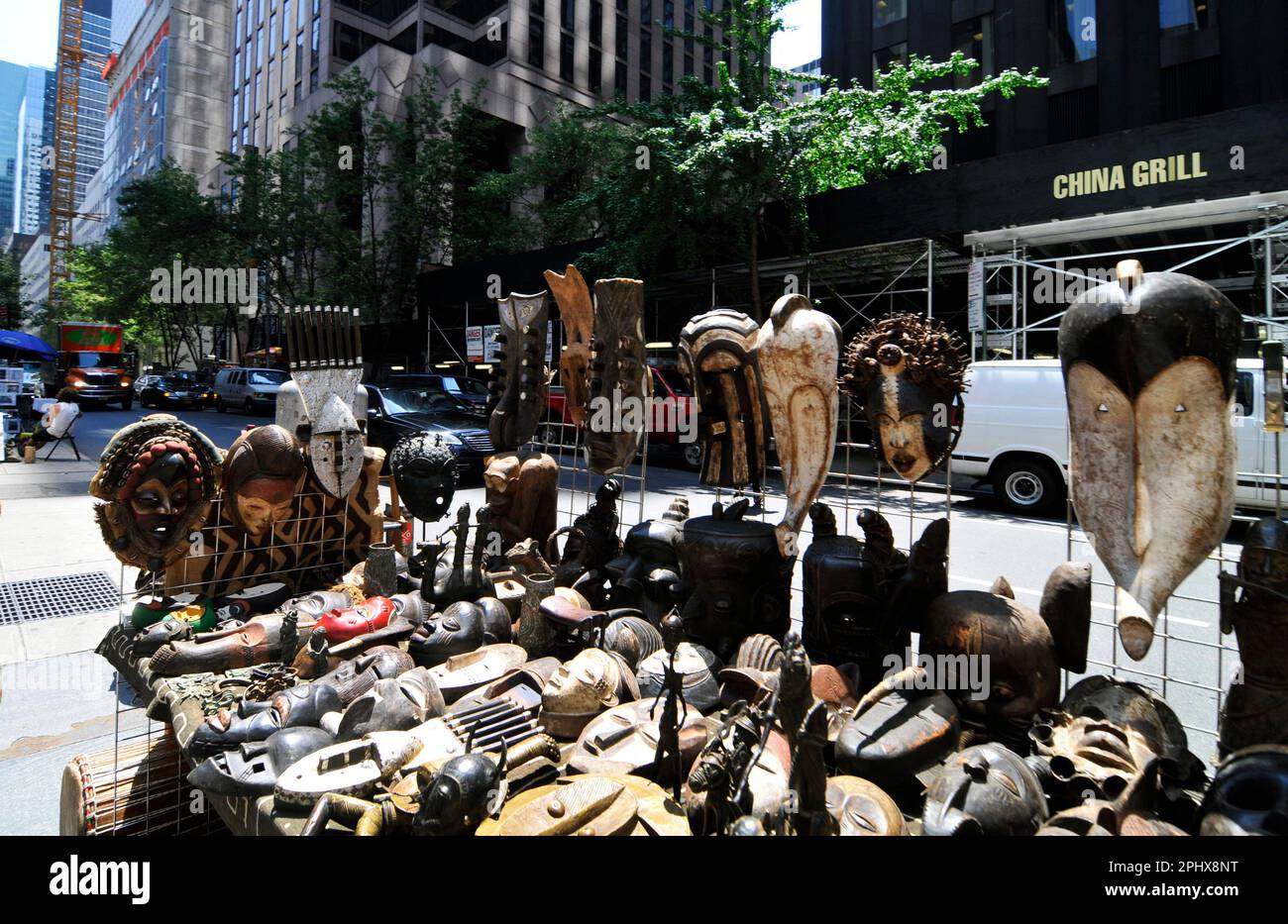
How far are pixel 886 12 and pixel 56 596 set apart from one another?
2118cm

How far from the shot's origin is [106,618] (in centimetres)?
492

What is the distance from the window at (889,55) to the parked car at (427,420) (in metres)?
15.2

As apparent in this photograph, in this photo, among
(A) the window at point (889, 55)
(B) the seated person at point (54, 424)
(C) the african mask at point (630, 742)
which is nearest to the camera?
(C) the african mask at point (630, 742)

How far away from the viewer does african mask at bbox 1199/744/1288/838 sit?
57.4 inches

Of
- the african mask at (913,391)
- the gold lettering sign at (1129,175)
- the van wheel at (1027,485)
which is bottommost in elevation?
the van wheel at (1027,485)

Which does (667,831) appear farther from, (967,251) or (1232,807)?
(967,251)

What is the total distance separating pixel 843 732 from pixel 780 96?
10.8m

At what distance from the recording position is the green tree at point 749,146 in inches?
384

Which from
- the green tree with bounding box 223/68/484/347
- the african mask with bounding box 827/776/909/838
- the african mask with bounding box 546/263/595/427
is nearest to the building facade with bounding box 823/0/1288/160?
the green tree with bounding box 223/68/484/347

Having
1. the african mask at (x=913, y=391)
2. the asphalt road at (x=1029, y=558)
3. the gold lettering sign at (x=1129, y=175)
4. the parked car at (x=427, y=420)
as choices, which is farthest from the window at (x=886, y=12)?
the african mask at (x=913, y=391)

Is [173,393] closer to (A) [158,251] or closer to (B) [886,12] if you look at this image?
(A) [158,251]

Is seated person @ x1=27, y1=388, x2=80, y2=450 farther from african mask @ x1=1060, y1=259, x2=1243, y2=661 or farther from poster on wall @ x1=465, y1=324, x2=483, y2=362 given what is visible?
african mask @ x1=1060, y1=259, x2=1243, y2=661

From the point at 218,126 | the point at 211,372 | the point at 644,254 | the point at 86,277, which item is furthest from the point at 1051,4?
the point at 218,126

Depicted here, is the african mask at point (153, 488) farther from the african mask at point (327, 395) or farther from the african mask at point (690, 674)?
the african mask at point (690, 674)
